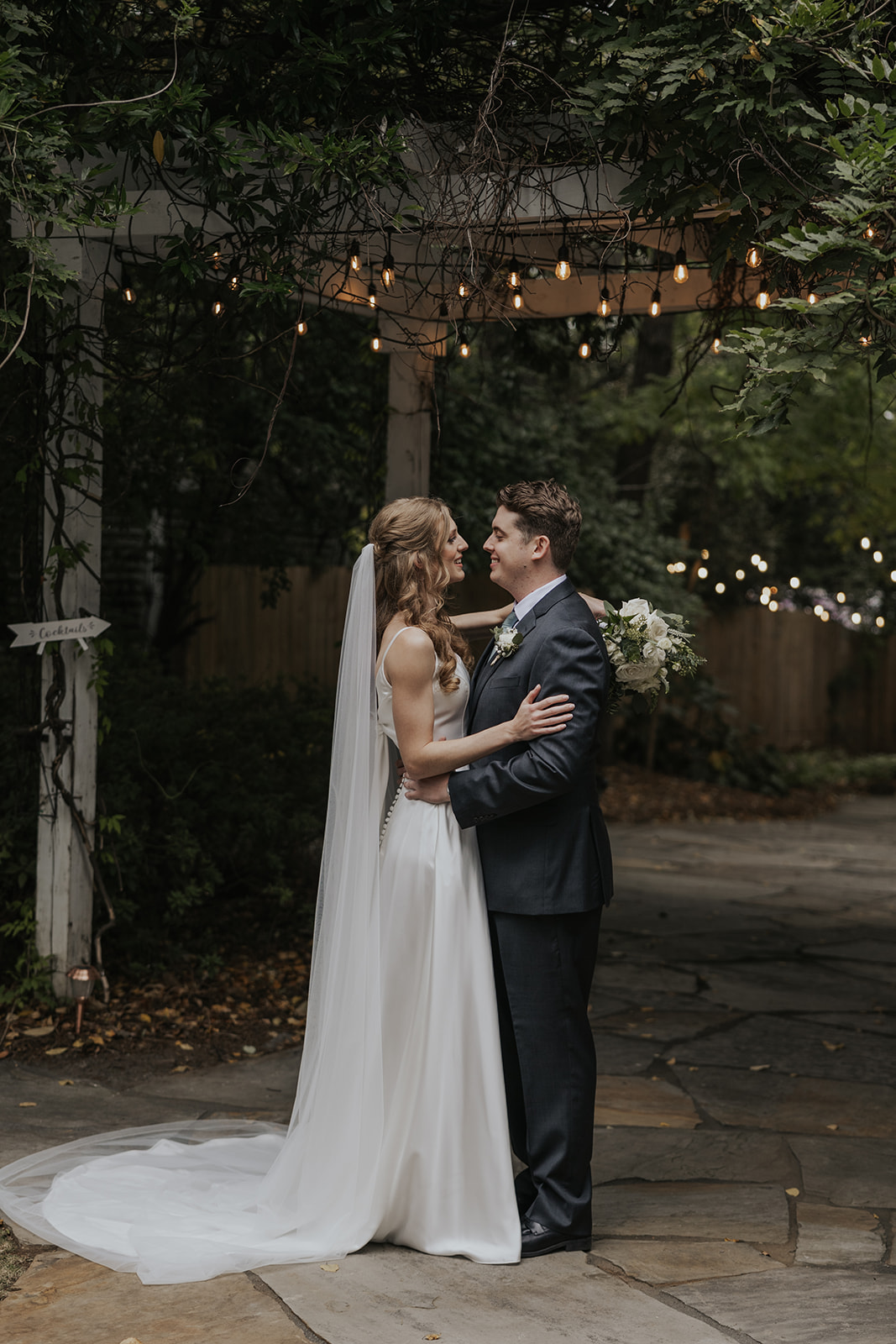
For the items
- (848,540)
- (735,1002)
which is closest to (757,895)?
(735,1002)

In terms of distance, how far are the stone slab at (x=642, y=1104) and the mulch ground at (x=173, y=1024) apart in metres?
1.46

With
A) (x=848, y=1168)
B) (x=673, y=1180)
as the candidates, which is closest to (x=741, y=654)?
Result: (x=848, y=1168)

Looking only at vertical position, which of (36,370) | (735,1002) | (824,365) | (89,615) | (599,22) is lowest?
(735,1002)

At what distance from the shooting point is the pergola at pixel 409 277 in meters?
4.64

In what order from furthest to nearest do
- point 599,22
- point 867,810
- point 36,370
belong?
point 867,810, point 36,370, point 599,22

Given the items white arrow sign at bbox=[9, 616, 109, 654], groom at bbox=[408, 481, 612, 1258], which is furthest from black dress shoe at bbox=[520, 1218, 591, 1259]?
white arrow sign at bbox=[9, 616, 109, 654]

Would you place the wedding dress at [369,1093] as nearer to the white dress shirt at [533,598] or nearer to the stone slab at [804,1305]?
the white dress shirt at [533,598]

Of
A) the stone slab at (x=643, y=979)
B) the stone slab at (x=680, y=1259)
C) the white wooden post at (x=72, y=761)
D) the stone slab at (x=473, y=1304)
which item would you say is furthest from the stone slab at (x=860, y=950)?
the stone slab at (x=473, y=1304)

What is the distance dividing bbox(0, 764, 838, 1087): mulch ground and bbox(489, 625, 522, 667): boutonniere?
260 centimetres

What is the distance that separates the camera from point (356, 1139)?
3621 millimetres

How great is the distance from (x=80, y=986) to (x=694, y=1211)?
283 centimetres

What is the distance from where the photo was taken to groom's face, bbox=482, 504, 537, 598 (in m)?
3.64

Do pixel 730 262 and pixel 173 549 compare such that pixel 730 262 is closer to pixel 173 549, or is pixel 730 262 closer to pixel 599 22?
pixel 599 22

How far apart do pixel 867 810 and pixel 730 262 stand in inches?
399
